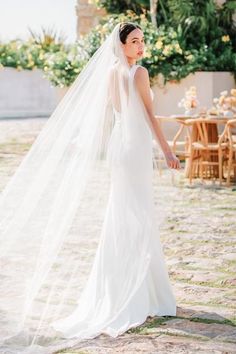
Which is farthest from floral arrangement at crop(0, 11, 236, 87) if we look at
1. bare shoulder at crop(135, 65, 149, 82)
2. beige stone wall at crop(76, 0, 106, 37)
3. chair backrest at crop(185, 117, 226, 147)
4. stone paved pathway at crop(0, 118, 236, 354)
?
bare shoulder at crop(135, 65, 149, 82)

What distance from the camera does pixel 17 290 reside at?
16.6 feet

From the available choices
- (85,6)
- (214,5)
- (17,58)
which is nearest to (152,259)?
(214,5)

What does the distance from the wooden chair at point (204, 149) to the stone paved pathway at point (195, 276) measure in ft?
0.96

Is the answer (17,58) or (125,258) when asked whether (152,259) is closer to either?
(125,258)

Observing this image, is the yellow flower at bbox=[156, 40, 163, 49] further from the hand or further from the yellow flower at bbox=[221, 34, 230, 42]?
the hand

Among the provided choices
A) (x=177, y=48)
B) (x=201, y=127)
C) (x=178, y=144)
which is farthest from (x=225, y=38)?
(x=201, y=127)

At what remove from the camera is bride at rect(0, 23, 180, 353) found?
187 inches

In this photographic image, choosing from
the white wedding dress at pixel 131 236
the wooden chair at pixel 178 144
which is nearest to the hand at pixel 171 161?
the white wedding dress at pixel 131 236

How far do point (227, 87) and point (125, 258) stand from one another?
1133cm

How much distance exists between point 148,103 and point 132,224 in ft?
2.37

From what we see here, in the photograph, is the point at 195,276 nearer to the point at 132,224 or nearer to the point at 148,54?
the point at 132,224

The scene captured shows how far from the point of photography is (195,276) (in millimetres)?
5949

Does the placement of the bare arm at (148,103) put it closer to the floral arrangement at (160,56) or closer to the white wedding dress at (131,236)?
the white wedding dress at (131,236)

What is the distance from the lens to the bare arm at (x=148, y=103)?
4750 millimetres
